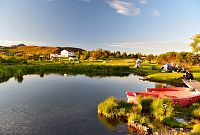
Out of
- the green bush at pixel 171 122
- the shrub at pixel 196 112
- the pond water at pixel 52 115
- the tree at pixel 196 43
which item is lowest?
the pond water at pixel 52 115

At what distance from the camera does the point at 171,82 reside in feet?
178

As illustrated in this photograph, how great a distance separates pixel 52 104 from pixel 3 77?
35588 mm

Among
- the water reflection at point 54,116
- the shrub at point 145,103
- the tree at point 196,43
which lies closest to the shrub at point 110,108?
the water reflection at point 54,116

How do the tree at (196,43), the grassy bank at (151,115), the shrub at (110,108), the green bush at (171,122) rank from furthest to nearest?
the tree at (196,43) < the shrub at (110,108) < the green bush at (171,122) < the grassy bank at (151,115)

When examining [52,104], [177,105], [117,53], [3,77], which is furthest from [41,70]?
[117,53]

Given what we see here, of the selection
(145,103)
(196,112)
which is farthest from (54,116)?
(196,112)

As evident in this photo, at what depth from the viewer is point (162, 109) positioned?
24.5 m

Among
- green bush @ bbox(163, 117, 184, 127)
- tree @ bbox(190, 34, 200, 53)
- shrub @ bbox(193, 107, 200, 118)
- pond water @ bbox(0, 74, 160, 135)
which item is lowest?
pond water @ bbox(0, 74, 160, 135)

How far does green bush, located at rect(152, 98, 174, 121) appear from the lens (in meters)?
24.1

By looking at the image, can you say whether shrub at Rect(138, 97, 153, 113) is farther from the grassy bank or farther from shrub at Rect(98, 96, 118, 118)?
shrub at Rect(98, 96, 118, 118)

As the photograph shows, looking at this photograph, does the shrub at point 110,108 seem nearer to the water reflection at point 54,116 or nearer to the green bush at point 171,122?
the water reflection at point 54,116

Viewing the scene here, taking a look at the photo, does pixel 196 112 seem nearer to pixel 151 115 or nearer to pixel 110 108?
pixel 151 115

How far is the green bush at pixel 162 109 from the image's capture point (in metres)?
24.1

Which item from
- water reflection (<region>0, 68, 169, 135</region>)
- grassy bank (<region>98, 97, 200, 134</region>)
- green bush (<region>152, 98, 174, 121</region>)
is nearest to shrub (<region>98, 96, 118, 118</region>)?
grassy bank (<region>98, 97, 200, 134</region>)
